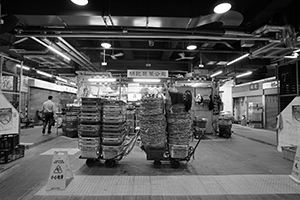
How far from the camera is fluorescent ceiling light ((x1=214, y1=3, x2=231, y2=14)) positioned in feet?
10.9

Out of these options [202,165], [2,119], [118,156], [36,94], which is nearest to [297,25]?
[202,165]

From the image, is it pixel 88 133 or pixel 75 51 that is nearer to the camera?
pixel 88 133

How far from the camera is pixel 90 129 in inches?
161

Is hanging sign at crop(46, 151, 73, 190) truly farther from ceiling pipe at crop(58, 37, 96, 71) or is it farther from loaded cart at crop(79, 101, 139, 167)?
ceiling pipe at crop(58, 37, 96, 71)

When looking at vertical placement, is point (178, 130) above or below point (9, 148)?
above

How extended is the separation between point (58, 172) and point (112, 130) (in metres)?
1.38

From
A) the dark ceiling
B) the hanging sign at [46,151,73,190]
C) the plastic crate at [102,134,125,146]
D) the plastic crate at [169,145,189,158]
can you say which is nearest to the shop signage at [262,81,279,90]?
the dark ceiling

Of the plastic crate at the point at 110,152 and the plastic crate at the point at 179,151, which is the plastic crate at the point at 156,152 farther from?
the plastic crate at the point at 110,152

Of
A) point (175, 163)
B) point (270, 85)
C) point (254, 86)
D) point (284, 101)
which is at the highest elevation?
point (254, 86)

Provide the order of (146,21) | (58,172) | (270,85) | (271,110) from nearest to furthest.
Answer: (58,172) → (146,21) → (270,85) → (271,110)

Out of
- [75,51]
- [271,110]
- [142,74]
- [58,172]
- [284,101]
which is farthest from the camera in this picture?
[271,110]

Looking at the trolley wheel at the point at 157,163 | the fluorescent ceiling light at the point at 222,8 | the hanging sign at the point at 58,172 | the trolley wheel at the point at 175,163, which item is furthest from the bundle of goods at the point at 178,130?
the hanging sign at the point at 58,172

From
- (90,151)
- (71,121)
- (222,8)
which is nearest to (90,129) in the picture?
(90,151)

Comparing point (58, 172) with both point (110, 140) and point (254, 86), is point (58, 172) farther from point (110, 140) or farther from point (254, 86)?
point (254, 86)
